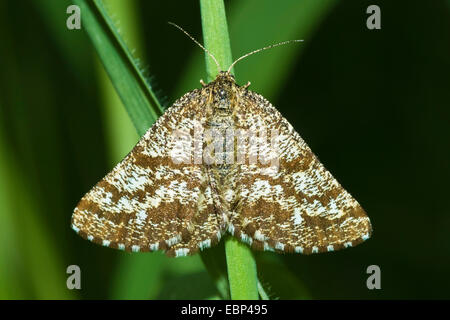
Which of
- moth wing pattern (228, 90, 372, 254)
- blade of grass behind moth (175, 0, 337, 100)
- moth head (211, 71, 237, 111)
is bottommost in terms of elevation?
moth wing pattern (228, 90, 372, 254)

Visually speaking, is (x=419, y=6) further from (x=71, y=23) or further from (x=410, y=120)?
(x=71, y=23)

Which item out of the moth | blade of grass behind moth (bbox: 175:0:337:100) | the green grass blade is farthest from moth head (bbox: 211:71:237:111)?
blade of grass behind moth (bbox: 175:0:337:100)

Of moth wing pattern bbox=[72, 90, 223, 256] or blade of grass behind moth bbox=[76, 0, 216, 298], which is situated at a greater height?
blade of grass behind moth bbox=[76, 0, 216, 298]

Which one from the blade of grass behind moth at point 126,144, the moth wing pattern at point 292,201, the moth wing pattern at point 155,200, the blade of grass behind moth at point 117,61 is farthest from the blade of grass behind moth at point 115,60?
the blade of grass behind moth at point 126,144

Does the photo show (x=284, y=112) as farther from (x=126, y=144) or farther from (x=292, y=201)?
(x=292, y=201)

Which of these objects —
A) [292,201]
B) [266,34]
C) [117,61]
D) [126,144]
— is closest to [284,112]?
[266,34]

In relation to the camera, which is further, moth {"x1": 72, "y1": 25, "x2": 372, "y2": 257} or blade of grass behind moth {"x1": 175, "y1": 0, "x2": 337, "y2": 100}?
blade of grass behind moth {"x1": 175, "y1": 0, "x2": 337, "y2": 100}

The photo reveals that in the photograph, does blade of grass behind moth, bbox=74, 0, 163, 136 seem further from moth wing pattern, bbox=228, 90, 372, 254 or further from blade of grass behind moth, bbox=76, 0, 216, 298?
moth wing pattern, bbox=228, 90, 372, 254
